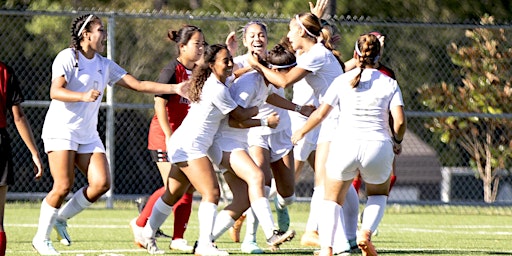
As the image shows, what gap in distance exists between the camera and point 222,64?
8.49 m

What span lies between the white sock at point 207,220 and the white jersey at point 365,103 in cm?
111

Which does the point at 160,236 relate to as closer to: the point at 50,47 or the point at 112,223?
the point at 112,223

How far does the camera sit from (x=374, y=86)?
803 centimetres

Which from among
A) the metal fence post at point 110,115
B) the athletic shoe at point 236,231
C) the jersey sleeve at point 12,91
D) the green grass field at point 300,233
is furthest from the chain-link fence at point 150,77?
the jersey sleeve at point 12,91

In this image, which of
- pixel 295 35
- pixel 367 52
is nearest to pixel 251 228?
pixel 295 35

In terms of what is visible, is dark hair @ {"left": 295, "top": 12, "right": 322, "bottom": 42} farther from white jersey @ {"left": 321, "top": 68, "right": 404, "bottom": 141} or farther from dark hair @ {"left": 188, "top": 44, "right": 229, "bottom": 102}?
white jersey @ {"left": 321, "top": 68, "right": 404, "bottom": 141}

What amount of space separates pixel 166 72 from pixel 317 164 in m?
1.40

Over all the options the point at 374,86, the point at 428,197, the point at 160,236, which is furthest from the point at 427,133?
the point at 374,86

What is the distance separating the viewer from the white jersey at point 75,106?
897 cm

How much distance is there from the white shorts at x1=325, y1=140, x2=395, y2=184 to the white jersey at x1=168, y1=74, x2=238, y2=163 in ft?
3.02

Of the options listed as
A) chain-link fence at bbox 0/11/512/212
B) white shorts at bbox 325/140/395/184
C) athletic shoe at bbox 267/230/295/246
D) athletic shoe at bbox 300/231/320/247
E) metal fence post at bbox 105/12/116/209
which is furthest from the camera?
chain-link fence at bbox 0/11/512/212

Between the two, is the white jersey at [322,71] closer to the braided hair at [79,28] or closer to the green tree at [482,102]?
the braided hair at [79,28]

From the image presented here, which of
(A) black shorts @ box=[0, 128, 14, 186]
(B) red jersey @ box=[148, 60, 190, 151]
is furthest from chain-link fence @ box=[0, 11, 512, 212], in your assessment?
(A) black shorts @ box=[0, 128, 14, 186]

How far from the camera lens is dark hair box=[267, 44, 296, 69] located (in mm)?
9195
